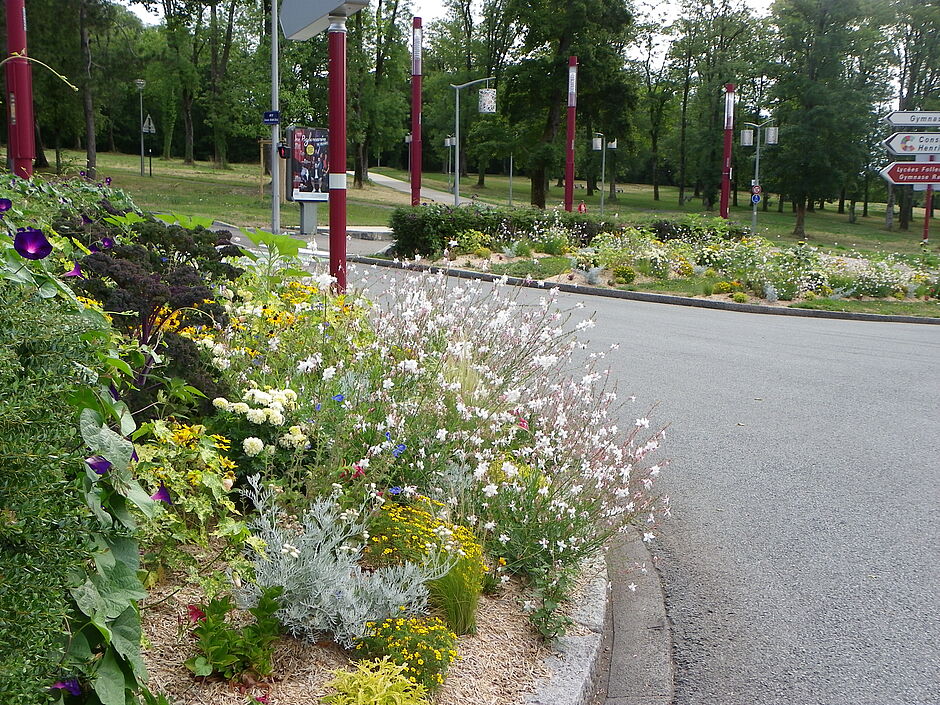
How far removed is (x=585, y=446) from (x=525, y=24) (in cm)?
4815

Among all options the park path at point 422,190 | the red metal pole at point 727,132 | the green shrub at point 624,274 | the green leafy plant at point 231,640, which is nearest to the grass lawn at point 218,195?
the park path at point 422,190

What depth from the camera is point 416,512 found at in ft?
13.0

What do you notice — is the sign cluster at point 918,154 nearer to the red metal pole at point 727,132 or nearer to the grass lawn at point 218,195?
the red metal pole at point 727,132

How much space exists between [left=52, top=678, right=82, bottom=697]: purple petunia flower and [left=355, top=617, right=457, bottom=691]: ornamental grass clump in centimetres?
107

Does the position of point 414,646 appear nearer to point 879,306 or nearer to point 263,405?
point 263,405

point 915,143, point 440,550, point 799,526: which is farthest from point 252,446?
point 915,143

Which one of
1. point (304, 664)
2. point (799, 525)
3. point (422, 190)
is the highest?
point (422, 190)

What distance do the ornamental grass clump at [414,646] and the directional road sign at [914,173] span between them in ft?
72.0

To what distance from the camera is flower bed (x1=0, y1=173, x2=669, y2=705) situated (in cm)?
244

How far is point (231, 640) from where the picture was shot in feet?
9.89

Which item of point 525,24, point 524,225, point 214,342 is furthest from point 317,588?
point 525,24

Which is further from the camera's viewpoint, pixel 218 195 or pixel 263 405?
pixel 218 195

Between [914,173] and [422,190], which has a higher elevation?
[914,173]

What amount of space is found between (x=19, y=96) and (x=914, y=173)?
1947cm
